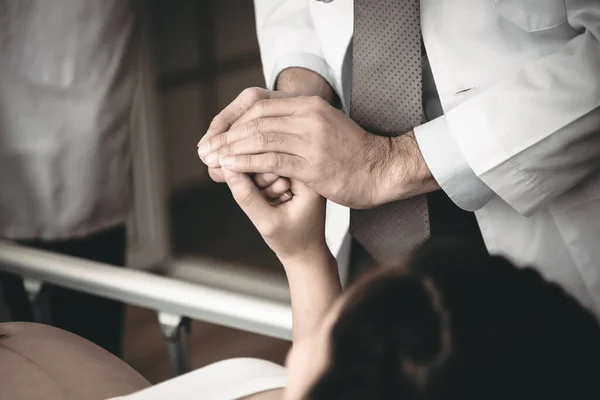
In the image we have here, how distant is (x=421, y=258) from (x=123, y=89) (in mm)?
1529

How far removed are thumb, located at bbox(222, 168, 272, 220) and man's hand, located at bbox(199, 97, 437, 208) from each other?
0.04 ft

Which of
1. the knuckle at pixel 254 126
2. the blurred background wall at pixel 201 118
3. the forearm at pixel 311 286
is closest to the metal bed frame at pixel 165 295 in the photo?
the forearm at pixel 311 286

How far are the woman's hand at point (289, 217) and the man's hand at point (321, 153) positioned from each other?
2 centimetres

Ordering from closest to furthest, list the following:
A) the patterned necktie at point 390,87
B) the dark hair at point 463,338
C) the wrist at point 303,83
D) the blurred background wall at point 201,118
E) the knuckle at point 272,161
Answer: the dark hair at point 463,338, the knuckle at point 272,161, the patterned necktie at point 390,87, the wrist at point 303,83, the blurred background wall at point 201,118

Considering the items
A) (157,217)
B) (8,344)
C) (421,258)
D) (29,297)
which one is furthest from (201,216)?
(421,258)

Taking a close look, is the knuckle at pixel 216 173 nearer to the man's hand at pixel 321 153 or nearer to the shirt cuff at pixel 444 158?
the man's hand at pixel 321 153

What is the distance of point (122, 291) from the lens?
47.4 inches

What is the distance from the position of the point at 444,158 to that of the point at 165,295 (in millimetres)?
496

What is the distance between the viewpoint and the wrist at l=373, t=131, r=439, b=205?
112 cm

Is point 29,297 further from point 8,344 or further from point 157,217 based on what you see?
point 157,217

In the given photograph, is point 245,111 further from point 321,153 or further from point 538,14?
point 538,14

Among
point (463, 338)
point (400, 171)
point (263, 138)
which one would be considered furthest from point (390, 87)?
point (463, 338)

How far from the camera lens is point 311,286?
110 centimetres

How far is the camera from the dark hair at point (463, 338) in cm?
55
